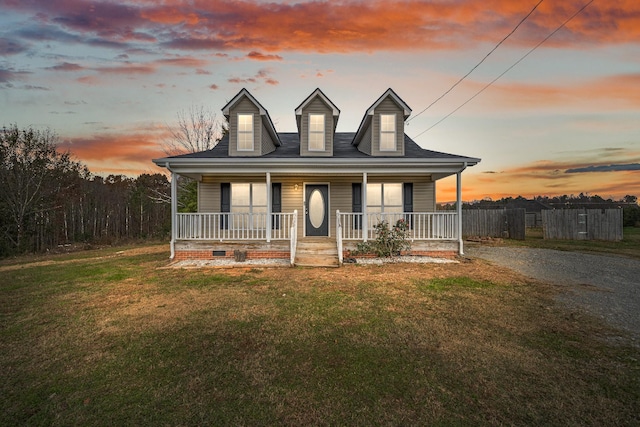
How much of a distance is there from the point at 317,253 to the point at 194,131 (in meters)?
20.6

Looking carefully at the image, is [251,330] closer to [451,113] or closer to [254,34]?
[254,34]

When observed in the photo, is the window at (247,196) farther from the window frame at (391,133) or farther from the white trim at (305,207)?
the window frame at (391,133)

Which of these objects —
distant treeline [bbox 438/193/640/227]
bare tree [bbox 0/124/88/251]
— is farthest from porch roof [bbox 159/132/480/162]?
bare tree [bbox 0/124/88/251]

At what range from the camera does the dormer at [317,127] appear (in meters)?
12.4

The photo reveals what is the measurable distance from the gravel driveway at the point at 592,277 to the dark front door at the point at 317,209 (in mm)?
6885

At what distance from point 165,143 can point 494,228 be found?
27.3 metres

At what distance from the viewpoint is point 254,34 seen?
12.3 m

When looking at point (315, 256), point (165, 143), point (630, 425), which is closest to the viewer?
point (630, 425)

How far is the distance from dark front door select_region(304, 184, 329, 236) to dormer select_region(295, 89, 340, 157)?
1671 mm

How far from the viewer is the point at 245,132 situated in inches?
480

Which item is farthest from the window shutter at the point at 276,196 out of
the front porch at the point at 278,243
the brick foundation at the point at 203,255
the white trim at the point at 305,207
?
the brick foundation at the point at 203,255

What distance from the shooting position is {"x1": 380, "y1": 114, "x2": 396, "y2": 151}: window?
12.3 metres

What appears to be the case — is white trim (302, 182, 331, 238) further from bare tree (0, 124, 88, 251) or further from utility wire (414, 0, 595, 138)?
bare tree (0, 124, 88, 251)

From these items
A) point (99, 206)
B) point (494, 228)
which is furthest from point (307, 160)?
point (99, 206)
